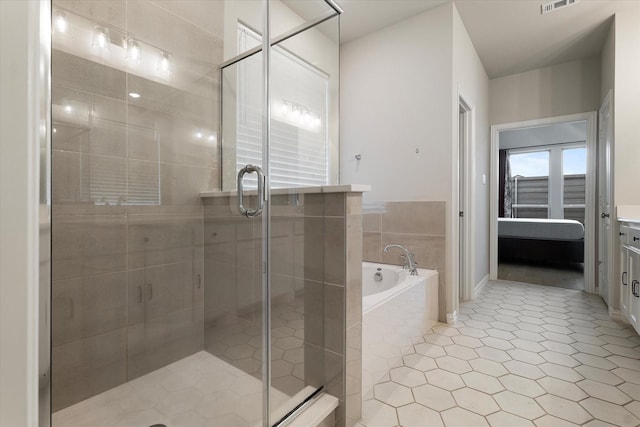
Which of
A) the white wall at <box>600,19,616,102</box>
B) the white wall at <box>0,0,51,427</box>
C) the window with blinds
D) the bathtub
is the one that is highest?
the white wall at <box>600,19,616,102</box>

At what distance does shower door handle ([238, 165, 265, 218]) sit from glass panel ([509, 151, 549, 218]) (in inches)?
300

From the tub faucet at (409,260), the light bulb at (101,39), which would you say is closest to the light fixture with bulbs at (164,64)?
the light bulb at (101,39)

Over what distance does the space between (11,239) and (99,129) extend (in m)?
1.25

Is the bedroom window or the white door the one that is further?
the bedroom window

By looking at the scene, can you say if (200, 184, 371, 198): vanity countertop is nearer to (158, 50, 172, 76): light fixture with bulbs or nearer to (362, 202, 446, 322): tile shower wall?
(158, 50, 172, 76): light fixture with bulbs

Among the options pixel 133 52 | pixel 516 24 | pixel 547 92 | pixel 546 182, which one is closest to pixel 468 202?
pixel 516 24

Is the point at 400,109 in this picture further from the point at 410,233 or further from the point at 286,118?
the point at 286,118

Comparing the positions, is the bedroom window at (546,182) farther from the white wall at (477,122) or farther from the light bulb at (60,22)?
the light bulb at (60,22)

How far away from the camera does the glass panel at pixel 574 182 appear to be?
6.52m

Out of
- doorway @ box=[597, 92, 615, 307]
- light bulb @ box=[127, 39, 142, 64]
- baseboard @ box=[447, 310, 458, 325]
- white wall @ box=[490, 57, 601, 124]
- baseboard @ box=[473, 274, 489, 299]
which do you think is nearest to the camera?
light bulb @ box=[127, 39, 142, 64]

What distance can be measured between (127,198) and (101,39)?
2.51ft

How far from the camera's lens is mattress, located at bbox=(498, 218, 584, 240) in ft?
15.3

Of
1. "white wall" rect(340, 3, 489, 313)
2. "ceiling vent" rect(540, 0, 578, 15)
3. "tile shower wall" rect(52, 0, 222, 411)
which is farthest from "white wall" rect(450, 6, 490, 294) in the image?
"tile shower wall" rect(52, 0, 222, 411)

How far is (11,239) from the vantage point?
1.48ft
